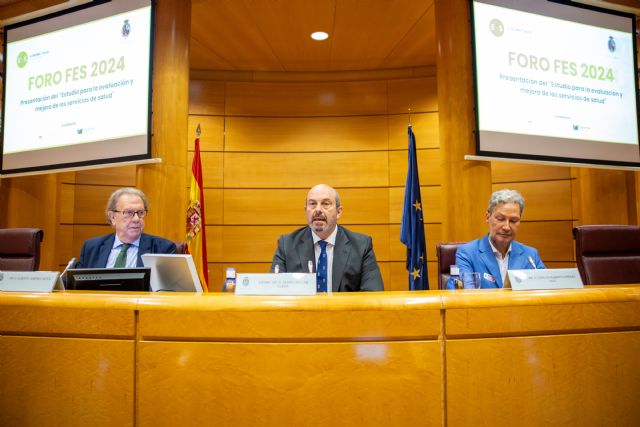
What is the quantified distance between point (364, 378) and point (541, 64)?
3.35 meters

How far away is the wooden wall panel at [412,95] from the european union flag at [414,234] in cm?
121

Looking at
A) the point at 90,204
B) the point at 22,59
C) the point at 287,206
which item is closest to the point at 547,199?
the point at 287,206

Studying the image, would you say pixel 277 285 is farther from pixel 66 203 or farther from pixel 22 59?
pixel 66 203

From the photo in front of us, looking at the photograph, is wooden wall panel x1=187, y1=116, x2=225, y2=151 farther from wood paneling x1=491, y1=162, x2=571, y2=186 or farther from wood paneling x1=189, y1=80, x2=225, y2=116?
wood paneling x1=491, y1=162, x2=571, y2=186

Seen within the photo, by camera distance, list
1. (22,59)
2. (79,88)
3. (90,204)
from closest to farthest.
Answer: (79,88), (22,59), (90,204)

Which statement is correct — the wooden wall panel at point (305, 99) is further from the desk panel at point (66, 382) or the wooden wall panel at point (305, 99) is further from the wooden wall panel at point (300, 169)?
the desk panel at point (66, 382)

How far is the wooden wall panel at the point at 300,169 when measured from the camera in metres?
5.44

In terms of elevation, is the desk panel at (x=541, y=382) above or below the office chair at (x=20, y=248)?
below

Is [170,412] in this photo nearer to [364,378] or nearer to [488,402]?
[364,378]

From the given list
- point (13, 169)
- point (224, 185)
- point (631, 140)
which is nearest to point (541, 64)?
point (631, 140)

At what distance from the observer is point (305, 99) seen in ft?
18.1

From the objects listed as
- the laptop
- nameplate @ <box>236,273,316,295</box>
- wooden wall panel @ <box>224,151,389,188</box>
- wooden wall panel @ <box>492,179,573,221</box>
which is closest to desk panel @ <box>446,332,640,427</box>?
nameplate @ <box>236,273,316,295</box>

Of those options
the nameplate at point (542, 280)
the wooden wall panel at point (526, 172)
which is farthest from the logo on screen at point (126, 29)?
the wooden wall panel at point (526, 172)

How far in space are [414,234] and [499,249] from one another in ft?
6.09
